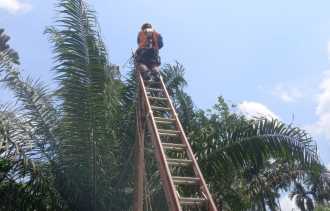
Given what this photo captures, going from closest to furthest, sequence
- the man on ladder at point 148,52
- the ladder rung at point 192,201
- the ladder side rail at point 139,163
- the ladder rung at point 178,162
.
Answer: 1. the ladder rung at point 192,201
2. the ladder rung at point 178,162
3. the ladder side rail at point 139,163
4. the man on ladder at point 148,52

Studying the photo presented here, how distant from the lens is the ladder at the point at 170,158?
588 centimetres

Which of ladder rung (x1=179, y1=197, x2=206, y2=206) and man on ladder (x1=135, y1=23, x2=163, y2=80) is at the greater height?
man on ladder (x1=135, y1=23, x2=163, y2=80)

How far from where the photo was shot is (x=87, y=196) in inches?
339

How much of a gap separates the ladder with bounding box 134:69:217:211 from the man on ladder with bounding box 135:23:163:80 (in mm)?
202

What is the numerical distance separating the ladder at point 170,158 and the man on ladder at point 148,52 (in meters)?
0.20

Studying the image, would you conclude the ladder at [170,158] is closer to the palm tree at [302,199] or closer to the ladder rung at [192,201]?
the ladder rung at [192,201]

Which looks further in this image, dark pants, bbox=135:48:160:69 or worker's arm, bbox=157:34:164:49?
worker's arm, bbox=157:34:164:49

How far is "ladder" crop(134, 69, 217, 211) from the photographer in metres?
5.88

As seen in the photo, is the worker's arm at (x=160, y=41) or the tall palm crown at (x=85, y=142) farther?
Result: the worker's arm at (x=160, y=41)

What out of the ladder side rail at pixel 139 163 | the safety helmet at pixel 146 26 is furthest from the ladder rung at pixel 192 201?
the safety helmet at pixel 146 26

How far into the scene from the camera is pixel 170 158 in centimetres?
738

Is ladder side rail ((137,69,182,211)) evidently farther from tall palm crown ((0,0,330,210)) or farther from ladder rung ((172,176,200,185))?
tall palm crown ((0,0,330,210))

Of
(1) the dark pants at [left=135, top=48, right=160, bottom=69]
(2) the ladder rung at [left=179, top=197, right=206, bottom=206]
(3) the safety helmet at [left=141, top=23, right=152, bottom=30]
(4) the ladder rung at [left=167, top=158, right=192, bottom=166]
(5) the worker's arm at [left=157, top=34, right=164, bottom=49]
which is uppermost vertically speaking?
(3) the safety helmet at [left=141, top=23, right=152, bottom=30]

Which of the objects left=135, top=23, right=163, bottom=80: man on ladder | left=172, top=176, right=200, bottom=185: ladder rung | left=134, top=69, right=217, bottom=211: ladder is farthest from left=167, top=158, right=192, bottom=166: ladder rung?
left=135, top=23, right=163, bottom=80: man on ladder
